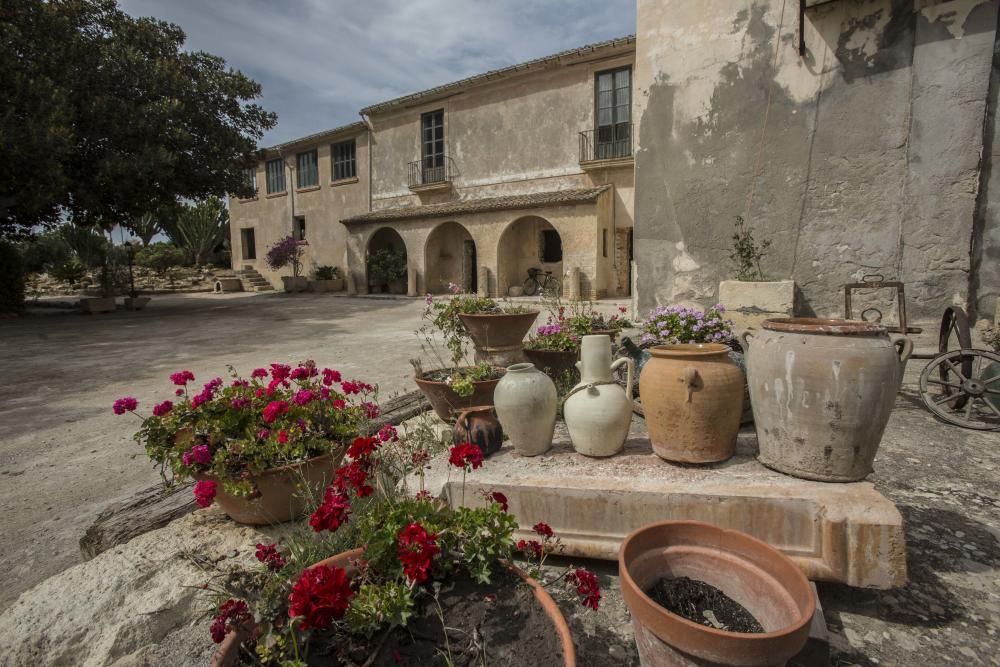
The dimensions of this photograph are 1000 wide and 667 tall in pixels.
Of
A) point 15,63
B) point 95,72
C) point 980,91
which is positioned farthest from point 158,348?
point 980,91

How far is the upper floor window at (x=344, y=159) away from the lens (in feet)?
61.2

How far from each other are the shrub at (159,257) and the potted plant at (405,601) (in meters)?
27.6

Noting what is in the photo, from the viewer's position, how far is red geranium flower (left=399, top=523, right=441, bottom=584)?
1.18m

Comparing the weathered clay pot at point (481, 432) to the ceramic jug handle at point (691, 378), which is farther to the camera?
the weathered clay pot at point (481, 432)

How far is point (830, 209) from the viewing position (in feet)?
18.3

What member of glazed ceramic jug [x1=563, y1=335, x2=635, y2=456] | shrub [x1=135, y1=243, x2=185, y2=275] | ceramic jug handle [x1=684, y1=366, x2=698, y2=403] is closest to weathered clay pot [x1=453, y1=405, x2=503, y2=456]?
glazed ceramic jug [x1=563, y1=335, x2=635, y2=456]

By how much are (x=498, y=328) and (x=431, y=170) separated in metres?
13.8

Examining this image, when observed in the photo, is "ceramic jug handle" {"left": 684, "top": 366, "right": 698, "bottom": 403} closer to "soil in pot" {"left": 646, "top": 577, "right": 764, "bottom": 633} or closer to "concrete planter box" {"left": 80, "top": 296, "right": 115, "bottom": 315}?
"soil in pot" {"left": 646, "top": 577, "right": 764, "bottom": 633}

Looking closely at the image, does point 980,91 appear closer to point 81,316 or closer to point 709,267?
point 709,267

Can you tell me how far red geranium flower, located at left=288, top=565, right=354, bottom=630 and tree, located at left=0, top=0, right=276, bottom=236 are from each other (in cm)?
1104

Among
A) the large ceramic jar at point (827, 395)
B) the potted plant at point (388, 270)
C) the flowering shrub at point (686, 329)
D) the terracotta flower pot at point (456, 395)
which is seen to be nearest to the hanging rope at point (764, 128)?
the flowering shrub at point (686, 329)

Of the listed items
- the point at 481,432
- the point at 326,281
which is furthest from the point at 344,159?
the point at 481,432

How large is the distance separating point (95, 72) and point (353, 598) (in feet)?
45.0

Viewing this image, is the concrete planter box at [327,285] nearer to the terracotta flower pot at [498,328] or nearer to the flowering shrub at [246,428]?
the terracotta flower pot at [498,328]
